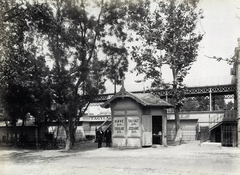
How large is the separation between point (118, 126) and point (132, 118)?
4.50 ft

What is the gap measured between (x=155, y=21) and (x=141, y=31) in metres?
1.67

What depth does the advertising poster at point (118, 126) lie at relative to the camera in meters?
24.6

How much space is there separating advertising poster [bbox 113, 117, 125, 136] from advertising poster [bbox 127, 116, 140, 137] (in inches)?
19.6

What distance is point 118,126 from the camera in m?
24.8

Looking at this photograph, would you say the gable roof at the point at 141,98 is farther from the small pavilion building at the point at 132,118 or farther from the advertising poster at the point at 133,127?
the advertising poster at the point at 133,127

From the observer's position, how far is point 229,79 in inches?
1598

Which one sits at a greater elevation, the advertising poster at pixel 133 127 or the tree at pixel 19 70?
the tree at pixel 19 70

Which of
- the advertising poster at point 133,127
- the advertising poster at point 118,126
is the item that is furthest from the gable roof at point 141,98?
the advertising poster at point 118,126

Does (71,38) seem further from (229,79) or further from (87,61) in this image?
(229,79)

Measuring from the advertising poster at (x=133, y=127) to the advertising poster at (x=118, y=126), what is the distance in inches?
19.6

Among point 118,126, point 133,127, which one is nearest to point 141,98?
point 133,127

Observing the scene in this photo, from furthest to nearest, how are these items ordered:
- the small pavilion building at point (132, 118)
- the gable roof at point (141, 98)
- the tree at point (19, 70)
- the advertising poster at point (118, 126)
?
1. the advertising poster at point (118, 126)
2. the small pavilion building at point (132, 118)
3. the gable roof at point (141, 98)
4. the tree at point (19, 70)

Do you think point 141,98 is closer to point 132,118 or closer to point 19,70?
point 132,118

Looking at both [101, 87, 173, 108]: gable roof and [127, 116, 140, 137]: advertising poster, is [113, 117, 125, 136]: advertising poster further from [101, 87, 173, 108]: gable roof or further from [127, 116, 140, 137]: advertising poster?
[101, 87, 173, 108]: gable roof
